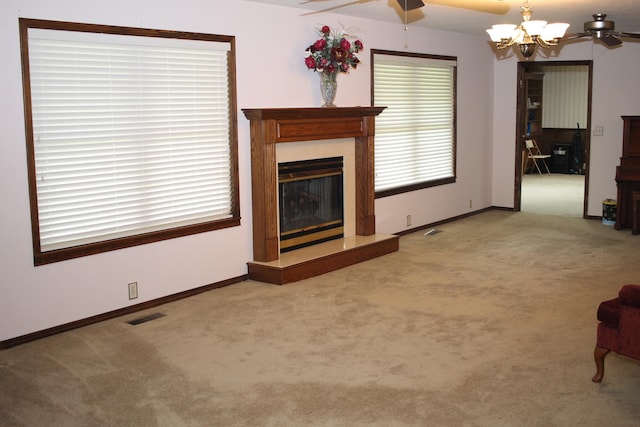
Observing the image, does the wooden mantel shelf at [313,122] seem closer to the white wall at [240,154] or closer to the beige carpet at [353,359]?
the white wall at [240,154]

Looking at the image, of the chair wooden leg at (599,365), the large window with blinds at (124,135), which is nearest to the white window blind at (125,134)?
the large window with blinds at (124,135)

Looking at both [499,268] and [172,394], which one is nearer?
[172,394]

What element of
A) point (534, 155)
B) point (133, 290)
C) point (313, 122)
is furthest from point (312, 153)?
point (534, 155)

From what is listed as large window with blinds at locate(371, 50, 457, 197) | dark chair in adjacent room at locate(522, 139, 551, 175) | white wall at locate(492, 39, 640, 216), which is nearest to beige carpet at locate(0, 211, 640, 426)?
large window with blinds at locate(371, 50, 457, 197)

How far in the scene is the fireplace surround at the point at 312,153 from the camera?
5945 mm

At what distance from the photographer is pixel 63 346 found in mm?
4492

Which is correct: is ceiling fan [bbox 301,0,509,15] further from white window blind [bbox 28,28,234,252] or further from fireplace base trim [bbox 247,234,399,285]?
fireplace base trim [bbox 247,234,399,285]

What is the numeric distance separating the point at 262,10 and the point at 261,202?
1648 millimetres

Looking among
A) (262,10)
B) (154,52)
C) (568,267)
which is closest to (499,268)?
(568,267)

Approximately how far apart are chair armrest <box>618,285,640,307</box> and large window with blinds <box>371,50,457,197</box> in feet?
13.7

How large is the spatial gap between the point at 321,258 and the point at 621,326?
303 cm

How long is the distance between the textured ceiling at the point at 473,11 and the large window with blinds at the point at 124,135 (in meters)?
1.10

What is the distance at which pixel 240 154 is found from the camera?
5.98 metres

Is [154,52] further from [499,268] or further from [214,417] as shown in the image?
[499,268]
